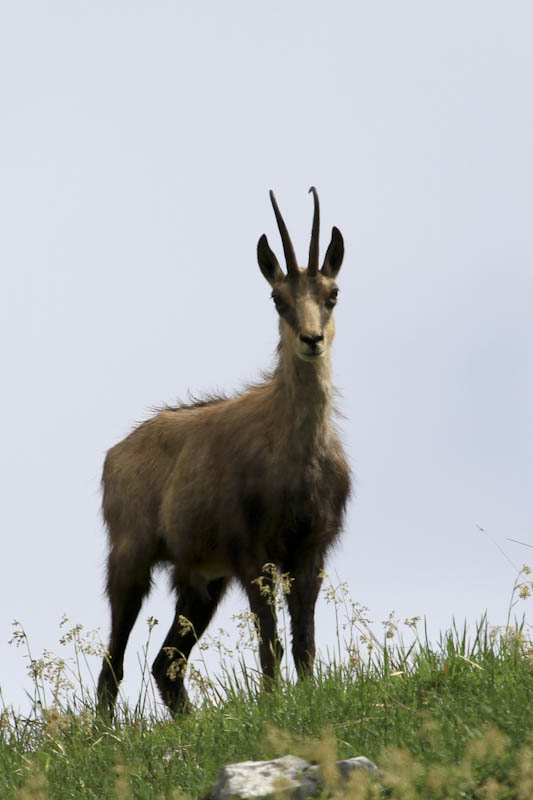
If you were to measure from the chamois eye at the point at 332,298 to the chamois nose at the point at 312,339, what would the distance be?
0.46m

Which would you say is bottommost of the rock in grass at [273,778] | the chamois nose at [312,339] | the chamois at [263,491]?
the rock in grass at [273,778]

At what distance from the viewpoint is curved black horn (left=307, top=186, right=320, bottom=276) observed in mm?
8148

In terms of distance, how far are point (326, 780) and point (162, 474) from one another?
5.43 meters

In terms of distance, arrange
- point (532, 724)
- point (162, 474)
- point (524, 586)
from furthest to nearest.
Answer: point (162, 474) → point (524, 586) → point (532, 724)

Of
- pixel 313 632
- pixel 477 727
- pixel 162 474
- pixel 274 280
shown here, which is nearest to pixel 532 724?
pixel 477 727

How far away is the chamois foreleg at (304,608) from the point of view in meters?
7.71

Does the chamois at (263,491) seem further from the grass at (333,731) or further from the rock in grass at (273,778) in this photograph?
the rock in grass at (273,778)

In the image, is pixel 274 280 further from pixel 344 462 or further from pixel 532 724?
pixel 532 724

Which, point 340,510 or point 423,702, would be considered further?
point 340,510

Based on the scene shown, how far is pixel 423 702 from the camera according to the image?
548 centimetres

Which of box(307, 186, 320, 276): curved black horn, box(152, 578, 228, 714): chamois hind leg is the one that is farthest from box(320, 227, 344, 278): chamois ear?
box(152, 578, 228, 714): chamois hind leg

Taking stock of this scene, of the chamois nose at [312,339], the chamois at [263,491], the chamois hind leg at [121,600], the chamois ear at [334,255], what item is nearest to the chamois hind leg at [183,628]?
the chamois at [263,491]

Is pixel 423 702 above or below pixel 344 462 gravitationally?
below

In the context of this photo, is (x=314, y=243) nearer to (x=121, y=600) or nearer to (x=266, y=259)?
(x=266, y=259)
